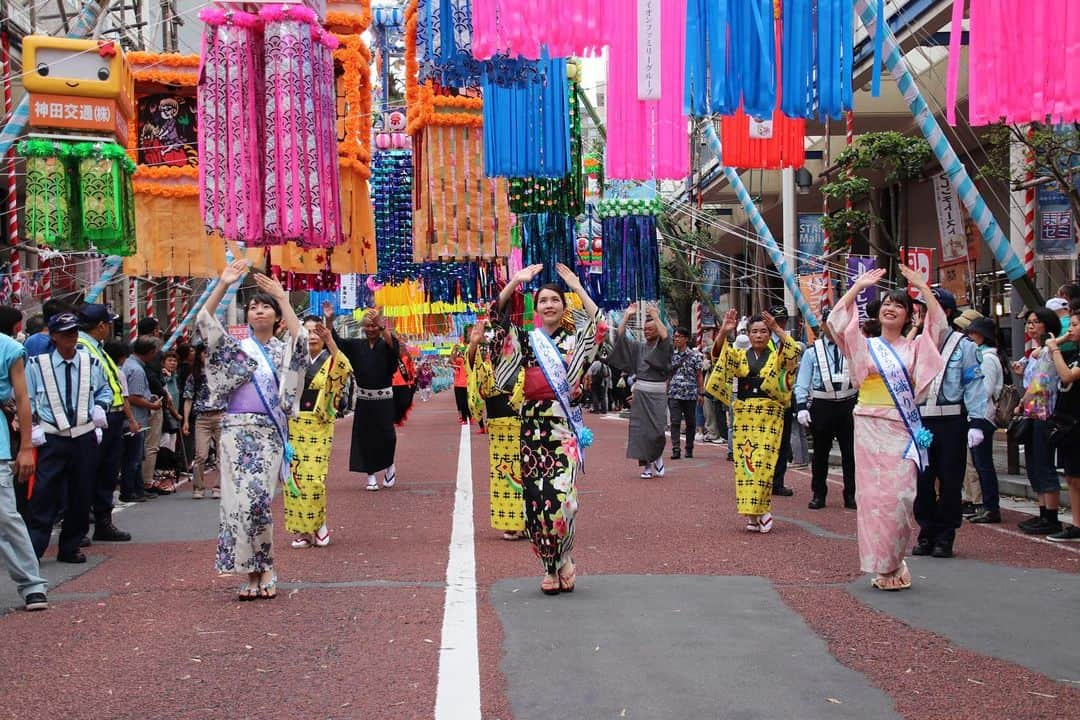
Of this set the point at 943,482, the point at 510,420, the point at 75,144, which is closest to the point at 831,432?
the point at 943,482

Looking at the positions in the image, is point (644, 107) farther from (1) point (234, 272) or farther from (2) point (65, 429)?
(2) point (65, 429)

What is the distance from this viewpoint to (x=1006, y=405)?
441 inches

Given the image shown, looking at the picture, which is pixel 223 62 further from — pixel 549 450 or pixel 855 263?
pixel 855 263

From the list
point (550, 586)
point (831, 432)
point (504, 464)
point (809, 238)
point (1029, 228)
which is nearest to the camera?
point (550, 586)

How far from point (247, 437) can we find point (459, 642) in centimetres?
213

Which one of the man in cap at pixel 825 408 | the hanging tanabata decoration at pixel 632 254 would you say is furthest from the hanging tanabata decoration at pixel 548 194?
the man in cap at pixel 825 408

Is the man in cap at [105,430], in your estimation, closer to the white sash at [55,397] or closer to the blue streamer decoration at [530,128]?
the white sash at [55,397]

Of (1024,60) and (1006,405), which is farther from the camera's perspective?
(1006,405)

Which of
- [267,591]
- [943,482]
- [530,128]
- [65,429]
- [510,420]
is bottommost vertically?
[267,591]

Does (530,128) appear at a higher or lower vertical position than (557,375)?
higher

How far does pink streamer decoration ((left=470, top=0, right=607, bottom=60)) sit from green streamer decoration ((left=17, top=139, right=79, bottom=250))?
4415mm

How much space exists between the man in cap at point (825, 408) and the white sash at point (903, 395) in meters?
4.10

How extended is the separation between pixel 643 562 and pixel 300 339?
2717 millimetres

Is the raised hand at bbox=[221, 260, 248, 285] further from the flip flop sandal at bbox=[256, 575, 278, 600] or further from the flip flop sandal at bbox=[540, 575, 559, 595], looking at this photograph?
the flip flop sandal at bbox=[540, 575, 559, 595]
